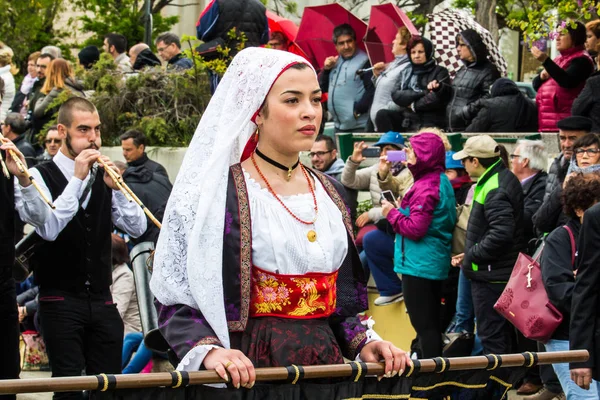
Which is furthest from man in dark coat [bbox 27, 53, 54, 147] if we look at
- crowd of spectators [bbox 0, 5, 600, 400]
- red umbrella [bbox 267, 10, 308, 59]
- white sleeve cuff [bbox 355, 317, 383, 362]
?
white sleeve cuff [bbox 355, 317, 383, 362]

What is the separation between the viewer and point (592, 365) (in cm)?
588

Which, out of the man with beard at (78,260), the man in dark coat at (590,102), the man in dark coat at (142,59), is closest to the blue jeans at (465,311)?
the man in dark coat at (590,102)

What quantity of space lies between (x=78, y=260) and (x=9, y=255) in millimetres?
409

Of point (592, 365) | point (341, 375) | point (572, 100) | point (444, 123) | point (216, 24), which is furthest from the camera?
point (216, 24)

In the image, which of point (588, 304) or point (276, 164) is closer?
point (276, 164)

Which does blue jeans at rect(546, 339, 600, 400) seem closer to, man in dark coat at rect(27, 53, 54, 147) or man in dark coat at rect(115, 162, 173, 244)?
man in dark coat at rect(115, 162, 173, 244)

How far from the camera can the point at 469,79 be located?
1058cm

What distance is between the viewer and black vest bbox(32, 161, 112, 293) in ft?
21.1

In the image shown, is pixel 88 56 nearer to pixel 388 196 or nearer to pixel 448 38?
pixel 448 38

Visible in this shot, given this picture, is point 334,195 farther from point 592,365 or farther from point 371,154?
point 371,154

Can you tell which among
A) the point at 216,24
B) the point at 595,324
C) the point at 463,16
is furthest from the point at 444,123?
the point at 595,324

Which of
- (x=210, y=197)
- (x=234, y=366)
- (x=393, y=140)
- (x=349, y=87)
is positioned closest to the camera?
(x=234, y=366)

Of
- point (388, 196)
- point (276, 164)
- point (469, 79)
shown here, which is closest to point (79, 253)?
point (276, 164)

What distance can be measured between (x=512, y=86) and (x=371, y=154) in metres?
1.67
